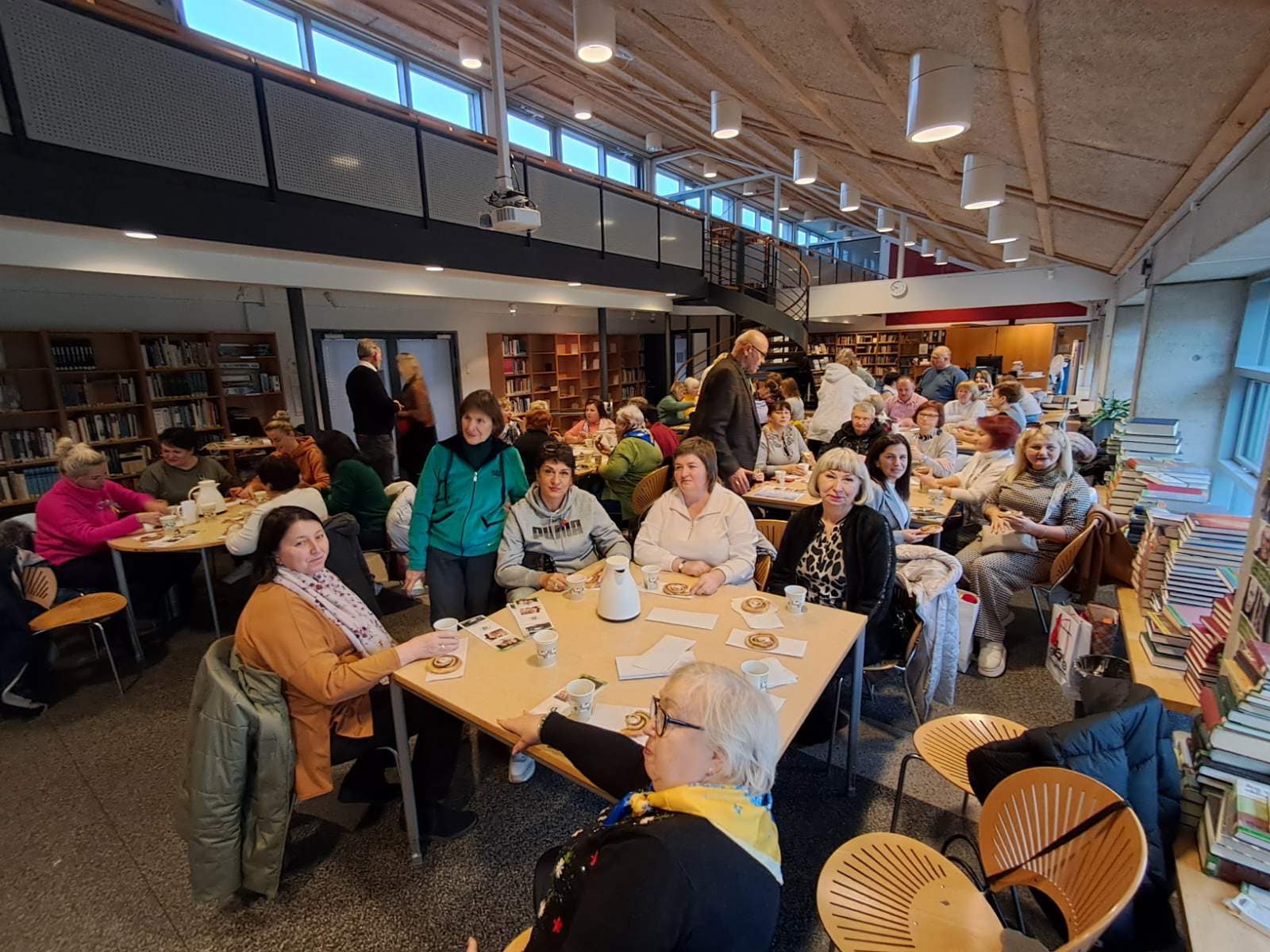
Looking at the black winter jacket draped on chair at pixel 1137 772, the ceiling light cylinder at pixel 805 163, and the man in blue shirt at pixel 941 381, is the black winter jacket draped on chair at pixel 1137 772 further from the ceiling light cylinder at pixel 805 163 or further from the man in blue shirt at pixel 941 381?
the man in blue shirt at pixel 941 381

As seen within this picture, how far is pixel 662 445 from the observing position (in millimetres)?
5277

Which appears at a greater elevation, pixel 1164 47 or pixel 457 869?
pixel 1164 47

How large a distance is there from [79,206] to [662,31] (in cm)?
378

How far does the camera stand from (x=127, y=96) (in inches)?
138

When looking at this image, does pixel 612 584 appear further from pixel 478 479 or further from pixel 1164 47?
pixel 1164 47

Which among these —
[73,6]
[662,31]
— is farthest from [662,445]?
[73,6]

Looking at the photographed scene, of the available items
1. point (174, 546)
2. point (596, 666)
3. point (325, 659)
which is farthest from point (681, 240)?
point (325, 659)

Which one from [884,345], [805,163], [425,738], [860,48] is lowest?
[425,738]

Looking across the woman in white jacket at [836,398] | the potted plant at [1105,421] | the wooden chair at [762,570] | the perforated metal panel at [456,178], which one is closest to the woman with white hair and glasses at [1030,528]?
the wooden chair at [762,570]

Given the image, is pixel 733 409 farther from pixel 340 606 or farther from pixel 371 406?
pixel 371 406

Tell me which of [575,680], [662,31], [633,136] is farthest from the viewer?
[633,136]

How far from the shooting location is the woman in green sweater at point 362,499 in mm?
3945

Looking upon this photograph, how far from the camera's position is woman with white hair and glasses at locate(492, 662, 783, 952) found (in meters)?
0.91

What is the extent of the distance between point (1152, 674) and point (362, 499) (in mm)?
4181
